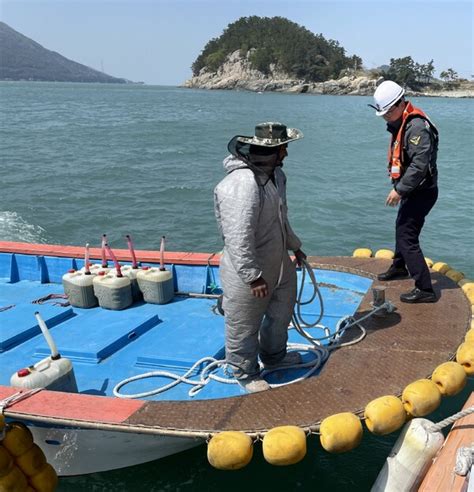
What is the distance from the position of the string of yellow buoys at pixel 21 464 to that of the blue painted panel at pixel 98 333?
3.99 feet

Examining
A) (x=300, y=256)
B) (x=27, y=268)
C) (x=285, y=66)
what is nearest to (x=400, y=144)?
(x=300, y=256)

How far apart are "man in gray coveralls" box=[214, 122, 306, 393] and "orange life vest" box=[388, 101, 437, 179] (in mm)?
1250

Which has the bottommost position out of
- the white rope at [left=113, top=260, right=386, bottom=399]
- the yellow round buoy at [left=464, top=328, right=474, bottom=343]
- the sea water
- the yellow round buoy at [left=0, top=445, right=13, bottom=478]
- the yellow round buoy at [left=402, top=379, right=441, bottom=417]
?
the sea water

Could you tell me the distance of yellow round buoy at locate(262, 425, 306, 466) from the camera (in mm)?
3295

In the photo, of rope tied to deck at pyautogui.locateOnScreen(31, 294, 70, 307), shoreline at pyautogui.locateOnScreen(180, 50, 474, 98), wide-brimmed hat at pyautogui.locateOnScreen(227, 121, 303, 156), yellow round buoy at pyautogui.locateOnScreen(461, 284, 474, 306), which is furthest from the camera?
shoreline at pyautogui.locateOnScreen(180, 50, 474, 98)

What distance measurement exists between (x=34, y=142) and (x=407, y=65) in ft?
388

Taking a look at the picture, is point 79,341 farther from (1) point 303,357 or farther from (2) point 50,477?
(1) point 303,357

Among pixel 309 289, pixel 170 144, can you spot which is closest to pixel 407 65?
pixel 170 144

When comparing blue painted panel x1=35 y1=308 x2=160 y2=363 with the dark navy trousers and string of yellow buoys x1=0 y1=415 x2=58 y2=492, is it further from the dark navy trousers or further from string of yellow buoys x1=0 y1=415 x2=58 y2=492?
the dark navy trousers

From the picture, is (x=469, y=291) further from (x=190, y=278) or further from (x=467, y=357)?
(x=190, y=278)

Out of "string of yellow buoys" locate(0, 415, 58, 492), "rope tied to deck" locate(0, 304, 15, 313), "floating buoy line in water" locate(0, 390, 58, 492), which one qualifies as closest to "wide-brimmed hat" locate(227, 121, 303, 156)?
"floating buoy line in water" locate(0, 390, 58, 492)

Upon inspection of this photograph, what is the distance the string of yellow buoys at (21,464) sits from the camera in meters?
3.60

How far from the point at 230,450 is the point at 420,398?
1.27m

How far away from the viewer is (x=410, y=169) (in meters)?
4.64
